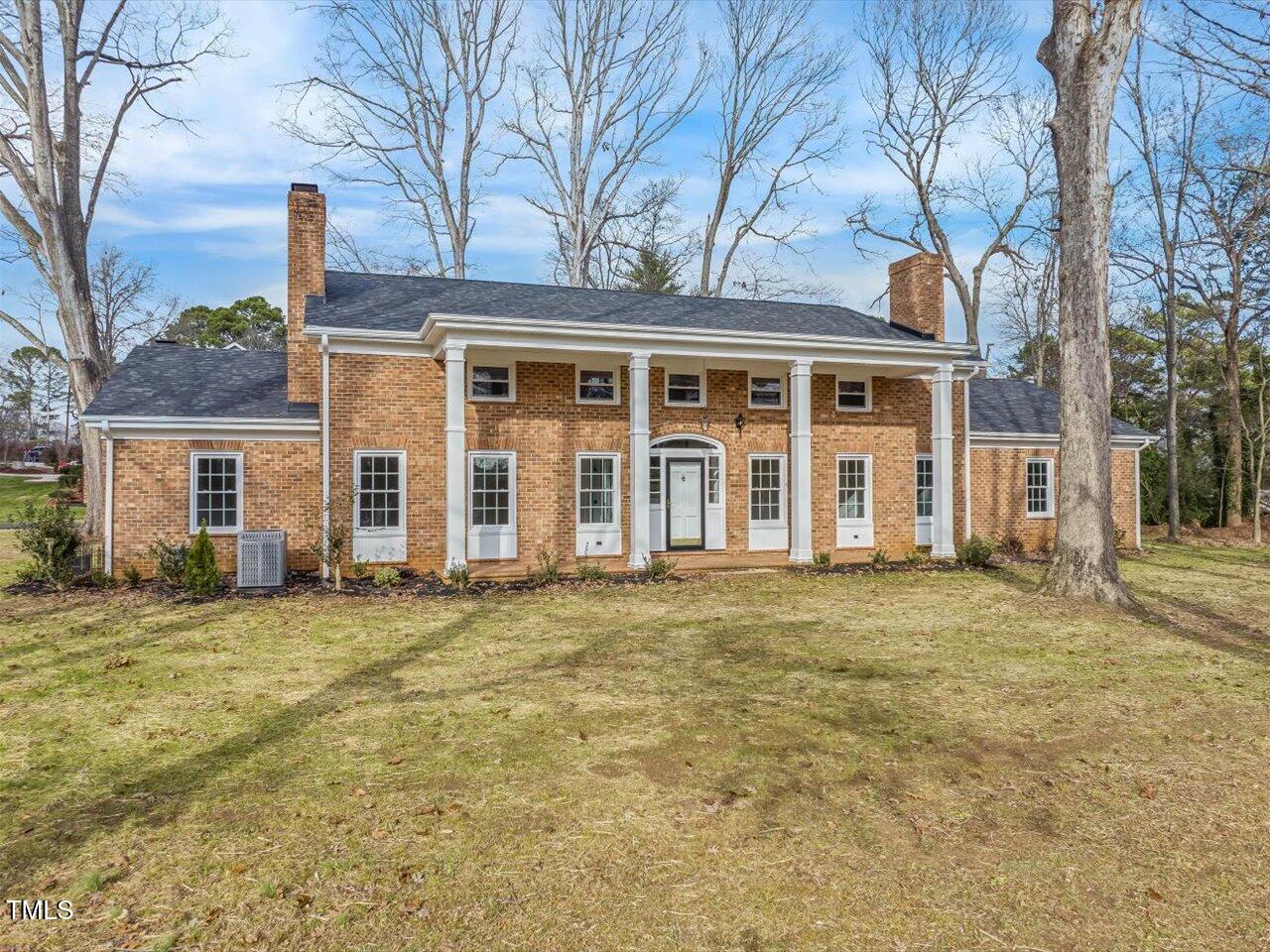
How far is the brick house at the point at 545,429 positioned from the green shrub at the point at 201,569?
1879mm

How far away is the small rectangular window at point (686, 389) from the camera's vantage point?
1589cm

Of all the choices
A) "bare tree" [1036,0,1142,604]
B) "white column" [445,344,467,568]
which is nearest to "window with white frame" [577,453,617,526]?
"white column" [445,344,467,568]

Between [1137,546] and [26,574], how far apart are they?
25.0 meters

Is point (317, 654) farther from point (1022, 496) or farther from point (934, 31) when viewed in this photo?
point (934, 31)

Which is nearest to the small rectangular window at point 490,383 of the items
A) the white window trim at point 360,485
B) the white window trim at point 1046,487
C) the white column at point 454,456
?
the white column at point 454,456

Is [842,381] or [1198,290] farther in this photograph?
[1198,290]

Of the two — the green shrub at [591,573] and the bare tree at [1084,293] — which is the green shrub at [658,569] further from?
the bare tree at [1084,293]

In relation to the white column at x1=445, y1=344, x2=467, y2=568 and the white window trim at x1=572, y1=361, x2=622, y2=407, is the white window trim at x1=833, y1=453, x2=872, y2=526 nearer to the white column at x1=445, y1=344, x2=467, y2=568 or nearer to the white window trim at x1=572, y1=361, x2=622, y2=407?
the white window trim at x1=572, y1=361, x2=622, y2=407

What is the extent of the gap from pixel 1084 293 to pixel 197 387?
1610 centimetres

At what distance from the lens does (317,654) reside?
814 centimetres

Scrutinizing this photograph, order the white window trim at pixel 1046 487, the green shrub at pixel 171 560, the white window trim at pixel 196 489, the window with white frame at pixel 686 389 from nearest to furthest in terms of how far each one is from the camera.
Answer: the green shrub at pixel 171 560 → the white window trim at pixel 196 489 → the window with white frame at pixel 686 389 → the white window trim at pixel 1046 487

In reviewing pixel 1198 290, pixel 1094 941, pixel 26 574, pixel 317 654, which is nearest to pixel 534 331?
pixel 317 654

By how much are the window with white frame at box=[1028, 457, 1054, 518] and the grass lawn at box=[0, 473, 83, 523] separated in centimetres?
3047

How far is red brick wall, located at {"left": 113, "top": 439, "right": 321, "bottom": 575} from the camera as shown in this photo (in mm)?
13242
